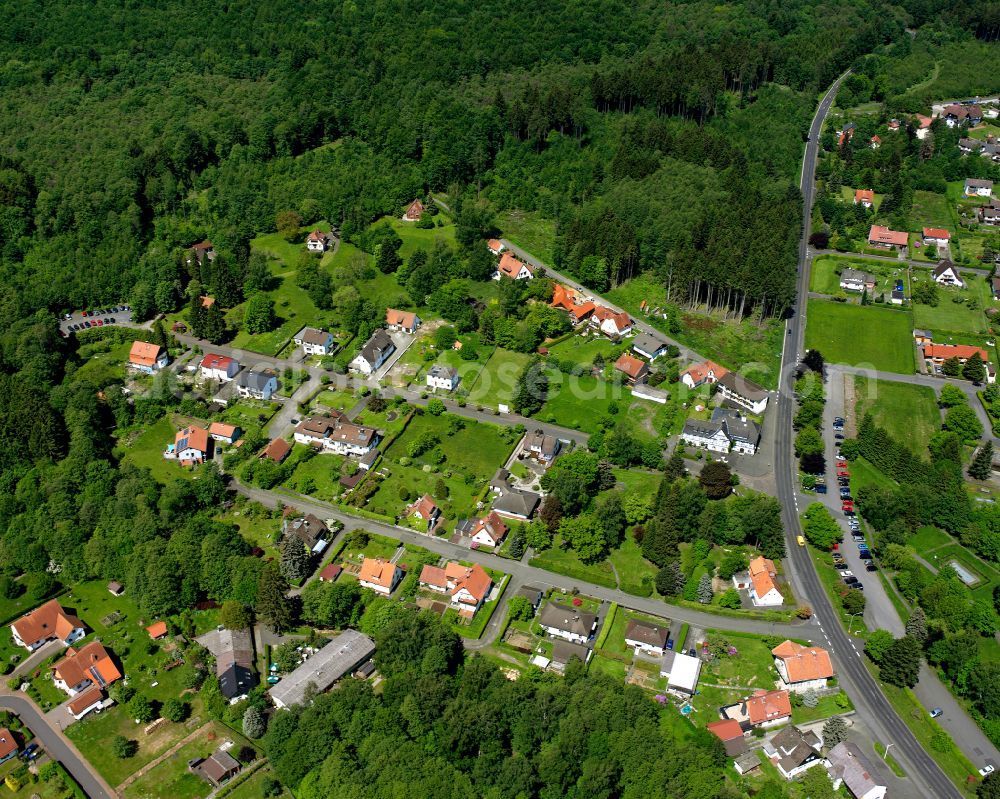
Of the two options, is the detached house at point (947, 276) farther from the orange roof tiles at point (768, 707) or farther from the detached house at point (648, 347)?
the orange roof tiles at point (768, 707)

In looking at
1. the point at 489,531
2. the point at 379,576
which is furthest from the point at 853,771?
the point at 379,576

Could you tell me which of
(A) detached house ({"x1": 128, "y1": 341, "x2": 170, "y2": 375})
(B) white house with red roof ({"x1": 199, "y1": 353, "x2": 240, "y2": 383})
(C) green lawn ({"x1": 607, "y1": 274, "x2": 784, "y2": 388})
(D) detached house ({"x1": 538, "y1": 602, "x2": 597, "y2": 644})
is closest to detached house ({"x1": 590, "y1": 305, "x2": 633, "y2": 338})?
(C) green lawn ({"x1": 607, "y1": 274, "x2": 784, "y2": 388})

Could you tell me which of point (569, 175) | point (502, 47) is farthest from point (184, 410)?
point (502, 47)

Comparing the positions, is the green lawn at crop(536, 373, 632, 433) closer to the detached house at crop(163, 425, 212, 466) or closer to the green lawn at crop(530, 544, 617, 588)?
the green lawn at crop(530, 544, 617, 588)

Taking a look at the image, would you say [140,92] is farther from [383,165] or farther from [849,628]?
[849,628]

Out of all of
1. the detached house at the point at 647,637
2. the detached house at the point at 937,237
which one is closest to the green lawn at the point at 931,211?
the detached house at the point at 937,237

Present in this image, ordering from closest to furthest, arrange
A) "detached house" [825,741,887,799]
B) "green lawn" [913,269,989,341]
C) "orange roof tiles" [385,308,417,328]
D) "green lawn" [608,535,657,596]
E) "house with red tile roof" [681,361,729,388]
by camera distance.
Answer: "detached house" [825,741,887,799]
"green lawn" [608,535,657,596]
"house with red tile roof" [681,361,729,388]
"orange roof tiles" [385,308,417,328]
"green lawn" [913,269,989,341]
